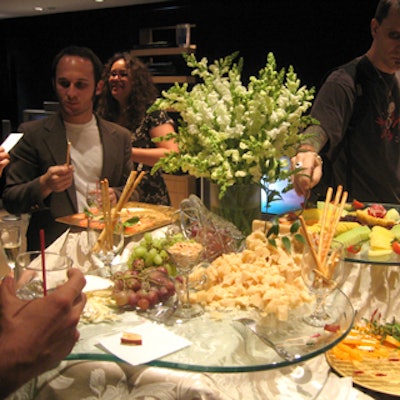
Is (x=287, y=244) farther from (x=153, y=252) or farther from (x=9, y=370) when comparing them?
(x=9, y=370)

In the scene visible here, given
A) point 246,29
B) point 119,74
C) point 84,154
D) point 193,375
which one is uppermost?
point 246,29

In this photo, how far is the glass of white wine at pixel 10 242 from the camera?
149cm

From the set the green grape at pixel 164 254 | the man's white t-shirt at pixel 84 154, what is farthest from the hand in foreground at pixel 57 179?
the green grape at pixel 164 254

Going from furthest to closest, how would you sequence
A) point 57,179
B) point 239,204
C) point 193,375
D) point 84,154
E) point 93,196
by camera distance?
point 84,154
point 57,179
point 93,196
point 239,204
point 193,375

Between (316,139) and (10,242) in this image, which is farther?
(316,139)

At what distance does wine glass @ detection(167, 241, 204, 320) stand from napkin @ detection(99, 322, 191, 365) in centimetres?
10

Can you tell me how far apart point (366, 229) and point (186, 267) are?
781 millimetres

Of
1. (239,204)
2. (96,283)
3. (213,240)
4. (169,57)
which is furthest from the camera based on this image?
(169,57)

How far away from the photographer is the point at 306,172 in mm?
1806

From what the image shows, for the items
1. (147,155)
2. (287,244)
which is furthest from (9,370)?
(147,155)

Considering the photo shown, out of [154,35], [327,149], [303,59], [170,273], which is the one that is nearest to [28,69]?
[154,35]

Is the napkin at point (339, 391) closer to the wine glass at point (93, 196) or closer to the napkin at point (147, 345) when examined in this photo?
the napkin at point (147, 345)

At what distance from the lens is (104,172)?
8.29 ft

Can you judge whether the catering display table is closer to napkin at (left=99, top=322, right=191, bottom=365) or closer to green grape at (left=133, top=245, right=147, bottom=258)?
napkin at (left=99, top=322, right=191, bottom=365)
